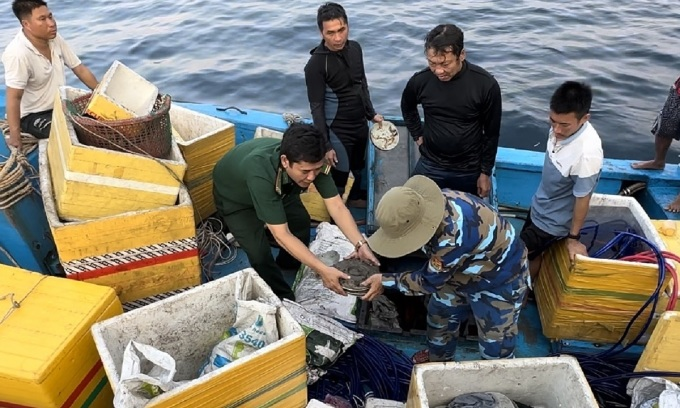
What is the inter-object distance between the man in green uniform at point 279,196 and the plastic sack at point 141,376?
97cm

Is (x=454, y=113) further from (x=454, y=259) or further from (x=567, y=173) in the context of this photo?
(x=454, y=259)

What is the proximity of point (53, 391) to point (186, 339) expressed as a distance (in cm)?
60

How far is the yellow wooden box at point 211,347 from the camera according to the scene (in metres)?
2.25

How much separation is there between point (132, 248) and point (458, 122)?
7.08 feet

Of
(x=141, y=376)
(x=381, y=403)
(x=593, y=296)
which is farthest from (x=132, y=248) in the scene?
(x=593, y=296)

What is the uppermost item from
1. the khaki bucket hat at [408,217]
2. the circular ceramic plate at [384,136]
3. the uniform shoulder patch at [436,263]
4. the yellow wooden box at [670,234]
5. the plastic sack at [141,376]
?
the khaki bucket hat at [408,217]

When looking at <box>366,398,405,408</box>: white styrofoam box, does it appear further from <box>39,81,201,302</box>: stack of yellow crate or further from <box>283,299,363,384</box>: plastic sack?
<box>39,81,201,302</box>: stack of yellow crate

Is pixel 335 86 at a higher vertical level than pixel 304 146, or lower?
lower

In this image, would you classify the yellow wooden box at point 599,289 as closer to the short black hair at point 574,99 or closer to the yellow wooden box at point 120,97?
the short black hair at point 574,99

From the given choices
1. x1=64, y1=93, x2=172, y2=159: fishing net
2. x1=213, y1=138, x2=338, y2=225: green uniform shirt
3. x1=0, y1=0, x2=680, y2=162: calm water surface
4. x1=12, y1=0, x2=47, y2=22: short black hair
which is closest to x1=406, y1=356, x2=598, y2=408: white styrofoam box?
x1=213, y1=138, x2=338, y2=225: green uniform shirt

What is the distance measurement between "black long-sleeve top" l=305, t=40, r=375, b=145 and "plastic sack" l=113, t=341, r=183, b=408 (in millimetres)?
2128

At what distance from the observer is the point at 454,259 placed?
99.9 inches

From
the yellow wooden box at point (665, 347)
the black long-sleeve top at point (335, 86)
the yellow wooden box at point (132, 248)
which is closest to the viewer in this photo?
the yellow wooden box at point (665, 347)

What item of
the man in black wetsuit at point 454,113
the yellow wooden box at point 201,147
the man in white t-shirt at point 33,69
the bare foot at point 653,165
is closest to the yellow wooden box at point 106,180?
the man in white t-shirt at point 33,69
